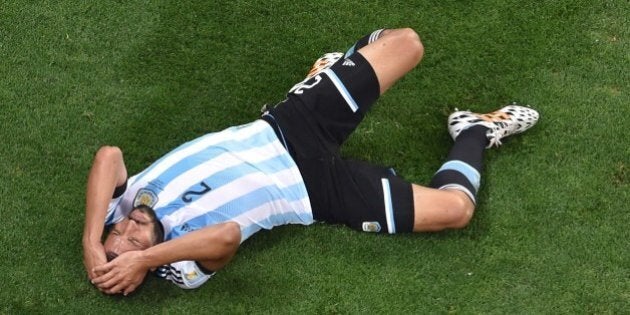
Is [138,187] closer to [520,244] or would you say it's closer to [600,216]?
[520,244]

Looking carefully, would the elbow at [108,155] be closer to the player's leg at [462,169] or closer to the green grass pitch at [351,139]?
the green grass pitch at [351,139]

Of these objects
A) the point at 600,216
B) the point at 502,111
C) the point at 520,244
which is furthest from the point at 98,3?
the point at 600,216

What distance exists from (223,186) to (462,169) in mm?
1241

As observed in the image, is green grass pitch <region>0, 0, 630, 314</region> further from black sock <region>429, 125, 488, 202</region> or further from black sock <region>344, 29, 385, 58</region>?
black sock <region>344, 29, 385, 58</region>

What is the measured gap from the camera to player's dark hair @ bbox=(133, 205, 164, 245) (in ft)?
12.4

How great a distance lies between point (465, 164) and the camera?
4246 millimetres

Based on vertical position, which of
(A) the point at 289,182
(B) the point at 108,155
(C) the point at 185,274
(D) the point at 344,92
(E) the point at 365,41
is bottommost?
(C) the point at 185,274

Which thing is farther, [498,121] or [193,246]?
[498,121]

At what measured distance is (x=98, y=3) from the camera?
4.86 metres

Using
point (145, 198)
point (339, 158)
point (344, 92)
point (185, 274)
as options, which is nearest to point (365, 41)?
point (344, 92)

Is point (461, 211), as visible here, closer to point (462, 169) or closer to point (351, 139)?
Answer: point (462, 169)

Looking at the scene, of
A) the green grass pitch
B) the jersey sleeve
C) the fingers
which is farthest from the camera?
the green grass pitch

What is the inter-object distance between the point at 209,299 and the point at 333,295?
0.62 m

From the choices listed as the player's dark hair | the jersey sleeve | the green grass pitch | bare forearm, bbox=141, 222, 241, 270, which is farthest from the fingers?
the green grass pitch
